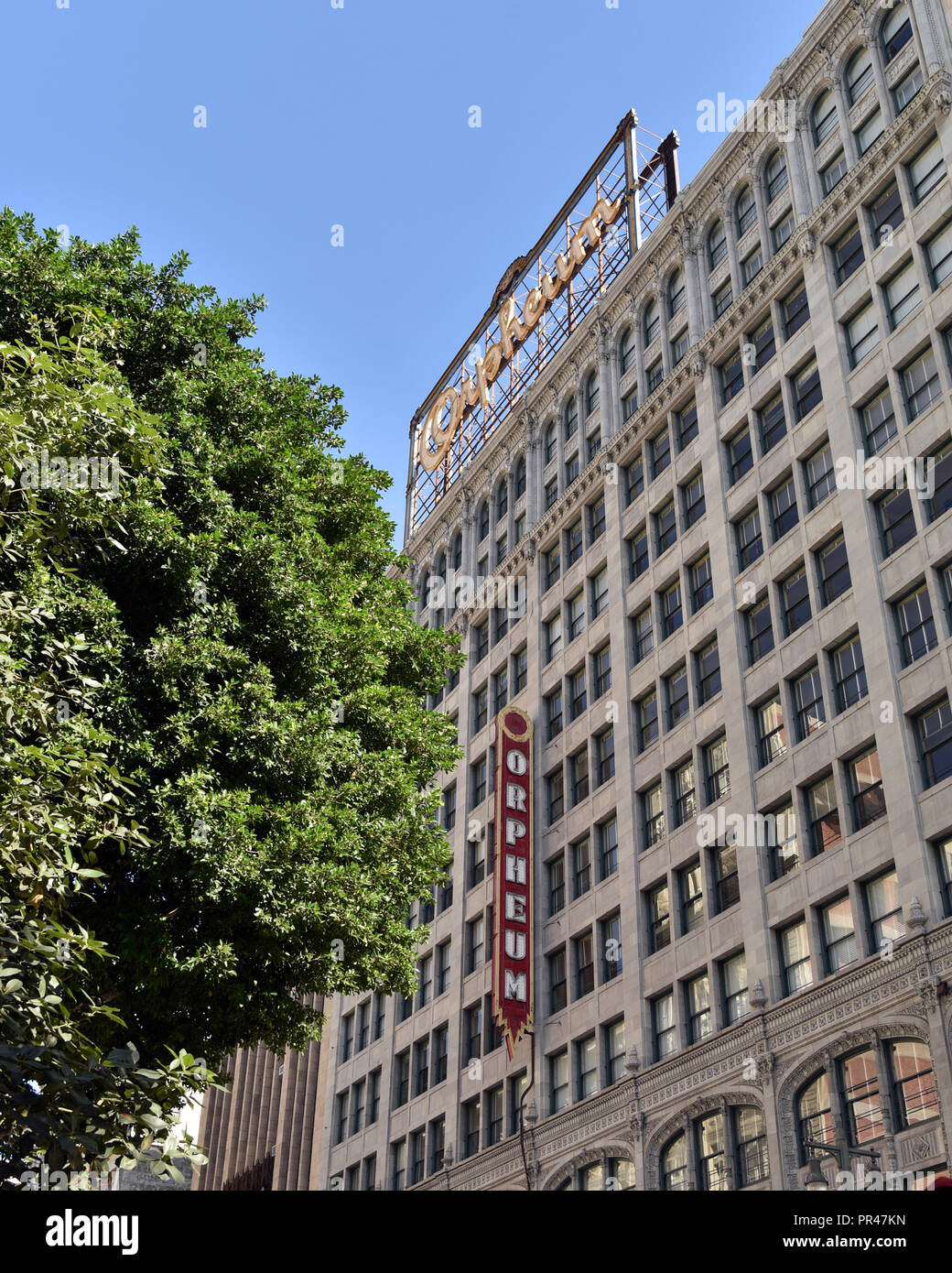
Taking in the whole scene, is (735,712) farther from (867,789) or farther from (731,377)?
(731,377)

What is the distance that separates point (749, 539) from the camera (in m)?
34.5

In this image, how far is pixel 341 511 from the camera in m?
19.7

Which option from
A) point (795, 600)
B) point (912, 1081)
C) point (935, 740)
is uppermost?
point (795, 600)

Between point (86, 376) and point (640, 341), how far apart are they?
111ft

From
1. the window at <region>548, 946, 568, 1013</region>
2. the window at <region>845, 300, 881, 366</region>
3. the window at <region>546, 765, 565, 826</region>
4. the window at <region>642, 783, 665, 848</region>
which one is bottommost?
the window at <region>548, 946, 568, 1013</region>

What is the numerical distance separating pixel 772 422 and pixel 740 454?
1.48m

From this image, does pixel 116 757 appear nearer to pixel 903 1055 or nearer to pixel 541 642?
pixel 903 1055

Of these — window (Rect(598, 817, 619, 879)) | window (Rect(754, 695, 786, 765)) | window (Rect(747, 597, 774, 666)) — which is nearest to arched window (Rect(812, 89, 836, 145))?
window (Rect(747, 597, 774, 666))

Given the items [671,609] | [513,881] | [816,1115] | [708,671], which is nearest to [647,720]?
[708,671]

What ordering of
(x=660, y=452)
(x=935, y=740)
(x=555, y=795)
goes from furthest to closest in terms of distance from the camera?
(x=660, y=452) < (x=555, y=795) < (x=935, y=740)

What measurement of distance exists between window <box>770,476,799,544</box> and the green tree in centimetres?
1634

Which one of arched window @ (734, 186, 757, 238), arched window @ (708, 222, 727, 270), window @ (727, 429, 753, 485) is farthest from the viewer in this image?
arched window @ (708, 222, 727, 270)

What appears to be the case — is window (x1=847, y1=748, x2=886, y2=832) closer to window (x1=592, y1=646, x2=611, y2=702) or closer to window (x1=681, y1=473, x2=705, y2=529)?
window (x1=681, y1=473, x2=705, y2=529)

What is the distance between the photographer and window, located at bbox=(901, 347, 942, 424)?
2916 cm
